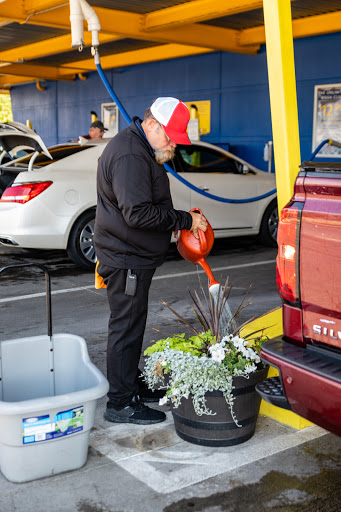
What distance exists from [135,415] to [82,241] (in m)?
4.82

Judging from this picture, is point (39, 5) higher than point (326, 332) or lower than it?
higher

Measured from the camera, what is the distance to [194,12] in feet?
35.5

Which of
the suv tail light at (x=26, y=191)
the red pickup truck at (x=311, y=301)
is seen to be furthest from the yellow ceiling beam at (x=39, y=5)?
the red pickup truck at (x=311, y=301)

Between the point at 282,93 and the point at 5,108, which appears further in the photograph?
the point at 5,108

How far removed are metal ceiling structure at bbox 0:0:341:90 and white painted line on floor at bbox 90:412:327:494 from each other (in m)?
7.27

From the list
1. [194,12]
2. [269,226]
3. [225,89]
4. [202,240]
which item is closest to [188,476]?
[202,240]

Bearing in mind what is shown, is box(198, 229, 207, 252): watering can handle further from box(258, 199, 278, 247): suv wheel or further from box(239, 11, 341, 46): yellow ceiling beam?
box(239, 11, 341, 46): yellow ceiling beam

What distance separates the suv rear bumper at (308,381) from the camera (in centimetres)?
258

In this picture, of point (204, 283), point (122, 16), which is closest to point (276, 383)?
point (204, 283)

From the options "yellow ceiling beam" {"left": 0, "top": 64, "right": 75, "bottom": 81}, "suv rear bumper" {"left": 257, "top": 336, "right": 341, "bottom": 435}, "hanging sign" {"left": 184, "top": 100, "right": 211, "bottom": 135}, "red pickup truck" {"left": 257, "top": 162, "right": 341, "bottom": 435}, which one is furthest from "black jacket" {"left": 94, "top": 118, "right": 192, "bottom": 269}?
"yellow ceiling beam" {"left": 0, "top": 64, "right": 75, "bottom": 81}

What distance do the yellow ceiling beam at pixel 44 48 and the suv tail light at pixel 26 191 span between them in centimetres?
660

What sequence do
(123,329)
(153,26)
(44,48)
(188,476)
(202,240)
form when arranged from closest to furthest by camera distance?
(188,476) → (123,329) → (202,240) → (153,26) → (44,48)

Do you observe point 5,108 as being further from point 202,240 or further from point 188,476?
point 188,476

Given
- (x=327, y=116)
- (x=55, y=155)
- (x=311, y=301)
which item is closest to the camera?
(x=311, y=301)
